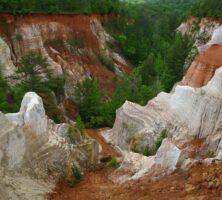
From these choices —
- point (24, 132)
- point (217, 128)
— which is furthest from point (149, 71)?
point (24, 132)

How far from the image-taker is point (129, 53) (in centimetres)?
5100

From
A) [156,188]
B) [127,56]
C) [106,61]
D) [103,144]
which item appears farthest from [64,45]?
[156,188]

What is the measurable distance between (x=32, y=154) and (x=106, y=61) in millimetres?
30658

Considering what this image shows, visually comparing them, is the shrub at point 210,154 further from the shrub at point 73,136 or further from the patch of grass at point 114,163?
the shrub at point 73,136

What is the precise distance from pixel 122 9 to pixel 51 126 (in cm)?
3840

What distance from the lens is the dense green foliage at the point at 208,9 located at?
162 feet

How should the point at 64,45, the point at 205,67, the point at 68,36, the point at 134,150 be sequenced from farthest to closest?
1. the point at 68,36
2. the point at 64,45
3. the point at 205,67
4. the point at 134,150

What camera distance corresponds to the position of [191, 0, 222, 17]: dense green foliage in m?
49.5

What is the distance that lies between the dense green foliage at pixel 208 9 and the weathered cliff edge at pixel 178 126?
27369 mm

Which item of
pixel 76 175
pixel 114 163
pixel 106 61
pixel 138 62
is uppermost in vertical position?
pixel 76 175

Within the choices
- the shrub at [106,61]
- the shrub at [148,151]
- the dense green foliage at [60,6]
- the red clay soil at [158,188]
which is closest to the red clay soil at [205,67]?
the shrub at [148,151]

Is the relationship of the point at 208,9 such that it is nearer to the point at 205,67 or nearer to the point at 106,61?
the point at 106,61

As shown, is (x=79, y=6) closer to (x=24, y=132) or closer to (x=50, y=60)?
(x=50, y=60)

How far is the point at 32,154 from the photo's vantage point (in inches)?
626
